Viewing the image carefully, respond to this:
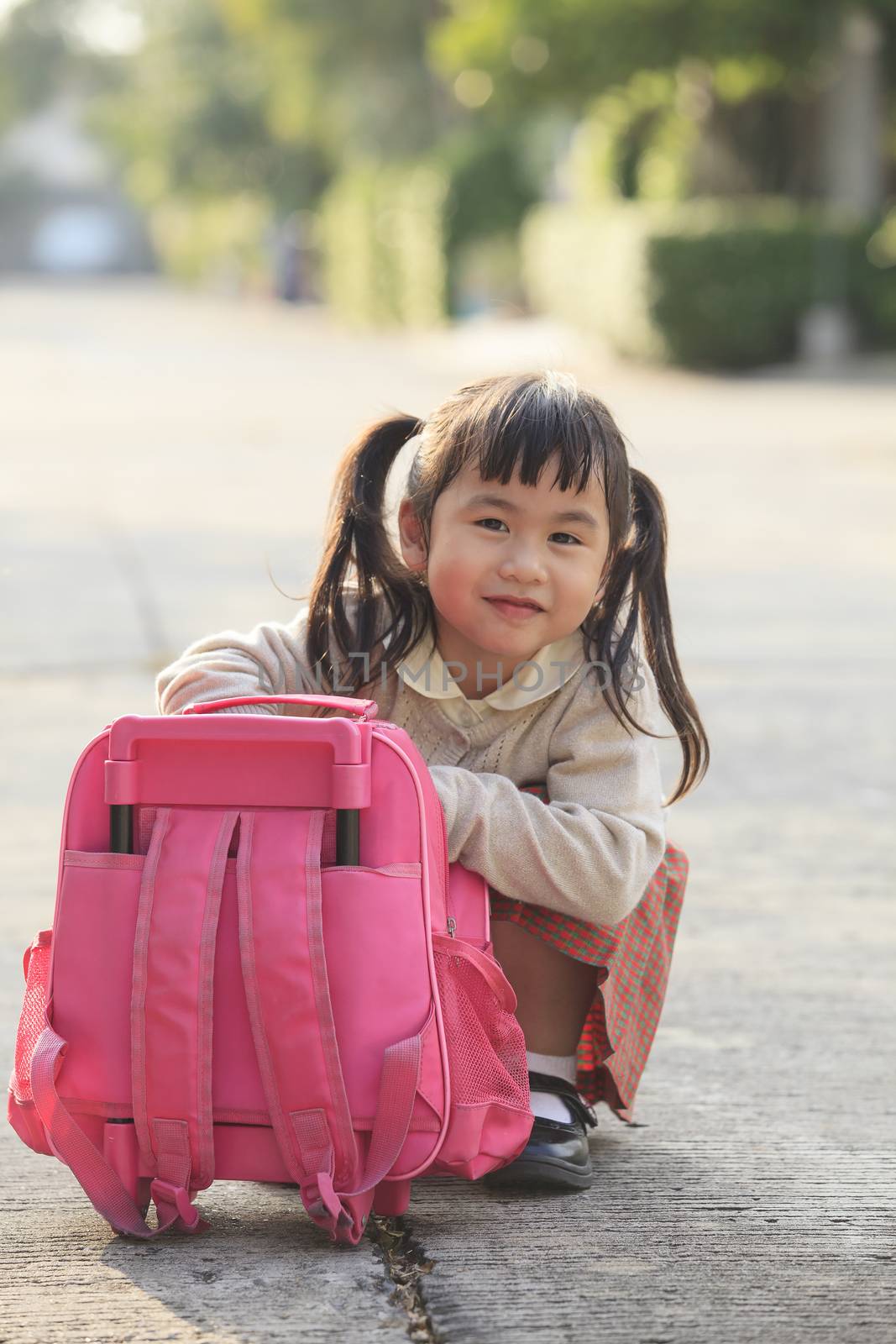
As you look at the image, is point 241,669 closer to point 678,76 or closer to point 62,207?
point 678,76

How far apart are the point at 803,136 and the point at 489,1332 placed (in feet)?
68.9

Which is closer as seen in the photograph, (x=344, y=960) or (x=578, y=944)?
(x=344, y=960)

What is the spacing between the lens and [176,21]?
44188 millimetres

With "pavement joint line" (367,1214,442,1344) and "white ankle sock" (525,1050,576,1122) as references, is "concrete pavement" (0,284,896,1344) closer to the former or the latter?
"pavement joint line" (367,1214,442,1344)

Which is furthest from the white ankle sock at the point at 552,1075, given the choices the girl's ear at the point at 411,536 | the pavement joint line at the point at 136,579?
the pavement joint line at the point at 136,579

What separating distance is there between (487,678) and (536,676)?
79 mm

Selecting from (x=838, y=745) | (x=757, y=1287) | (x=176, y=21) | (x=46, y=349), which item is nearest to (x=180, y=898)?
(x=757, y=1287)

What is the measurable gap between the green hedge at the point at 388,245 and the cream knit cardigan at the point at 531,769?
85.3ft

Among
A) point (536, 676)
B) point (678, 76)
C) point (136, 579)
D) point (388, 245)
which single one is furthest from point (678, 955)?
point (388, 245)

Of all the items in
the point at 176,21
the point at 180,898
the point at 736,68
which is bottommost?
the point at 180,898

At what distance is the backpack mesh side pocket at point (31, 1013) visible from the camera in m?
1.99

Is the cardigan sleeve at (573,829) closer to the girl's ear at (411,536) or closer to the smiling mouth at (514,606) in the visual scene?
the smiling mouth at (514,606)

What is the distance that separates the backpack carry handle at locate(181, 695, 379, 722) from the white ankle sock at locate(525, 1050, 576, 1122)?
1.73 feet

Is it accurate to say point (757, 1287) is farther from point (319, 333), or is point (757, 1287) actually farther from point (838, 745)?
point (319, 333)
